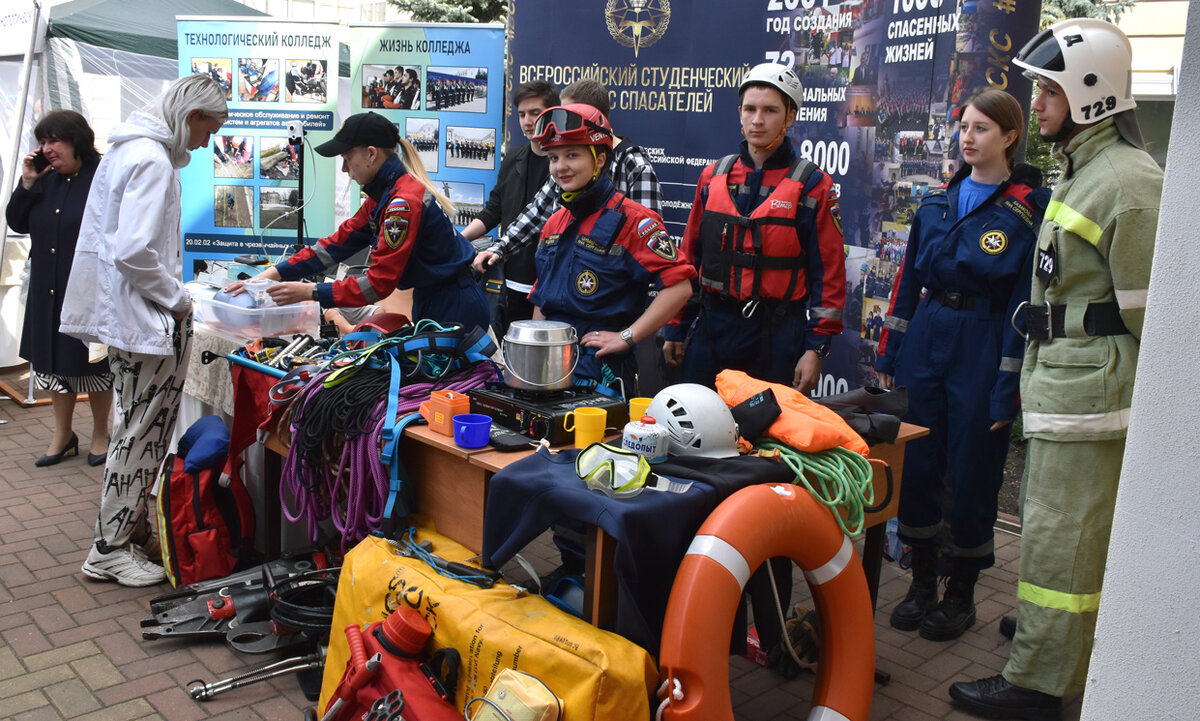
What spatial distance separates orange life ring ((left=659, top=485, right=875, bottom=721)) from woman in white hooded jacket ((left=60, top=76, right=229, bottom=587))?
2587 mm

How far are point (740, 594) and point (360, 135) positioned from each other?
2615 millimetres

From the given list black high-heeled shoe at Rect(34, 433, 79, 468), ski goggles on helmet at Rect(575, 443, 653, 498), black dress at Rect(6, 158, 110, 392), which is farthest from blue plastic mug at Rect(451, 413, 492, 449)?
black high-heeled shoe at Rect(34, 433, 79, 468)

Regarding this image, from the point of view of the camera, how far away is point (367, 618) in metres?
3.00

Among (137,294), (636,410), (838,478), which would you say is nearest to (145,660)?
(137,294)

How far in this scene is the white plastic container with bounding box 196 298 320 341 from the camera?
4555 mm

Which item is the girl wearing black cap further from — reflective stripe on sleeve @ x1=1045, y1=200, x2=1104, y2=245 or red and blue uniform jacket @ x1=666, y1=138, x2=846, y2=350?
reflective stripe on sleeve @ x1=1045, y1=200, x2=1104, y2=245

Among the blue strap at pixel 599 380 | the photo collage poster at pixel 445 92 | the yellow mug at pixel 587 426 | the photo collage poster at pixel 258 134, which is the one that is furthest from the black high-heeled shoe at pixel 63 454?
the yellow mug at pixel 587 426

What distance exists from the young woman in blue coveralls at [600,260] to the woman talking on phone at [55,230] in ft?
10.4

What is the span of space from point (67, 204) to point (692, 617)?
4680 millimetres

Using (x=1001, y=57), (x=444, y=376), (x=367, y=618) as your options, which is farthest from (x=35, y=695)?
(x=1001, y=57)

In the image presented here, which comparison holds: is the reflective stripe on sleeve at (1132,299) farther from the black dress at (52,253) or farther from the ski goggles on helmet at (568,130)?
the black dress at (52,253)

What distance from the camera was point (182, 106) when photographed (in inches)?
159

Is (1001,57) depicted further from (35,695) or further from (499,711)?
Answer: (35,695)

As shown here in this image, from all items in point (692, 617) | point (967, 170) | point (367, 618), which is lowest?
point (367, 618)
